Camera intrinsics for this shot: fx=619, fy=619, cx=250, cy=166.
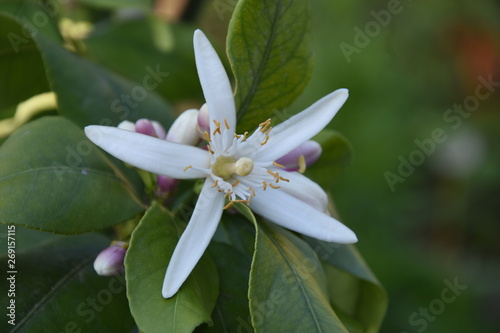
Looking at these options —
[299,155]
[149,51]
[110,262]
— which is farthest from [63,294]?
[149,51]

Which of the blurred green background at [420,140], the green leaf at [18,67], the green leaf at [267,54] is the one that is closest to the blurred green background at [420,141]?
the blurred green background at [420,140]

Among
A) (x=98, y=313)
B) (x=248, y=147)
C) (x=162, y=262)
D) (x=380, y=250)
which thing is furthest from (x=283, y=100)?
(x=380, y=250)

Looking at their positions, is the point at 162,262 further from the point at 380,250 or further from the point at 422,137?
the point at 422,137

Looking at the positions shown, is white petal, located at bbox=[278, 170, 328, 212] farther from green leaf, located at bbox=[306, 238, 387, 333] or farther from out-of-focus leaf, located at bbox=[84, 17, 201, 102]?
out-of-focus leaf, located at bbox=[84, 17, 201, 102]

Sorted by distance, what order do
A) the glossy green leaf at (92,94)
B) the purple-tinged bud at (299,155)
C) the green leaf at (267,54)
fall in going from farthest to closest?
the glossy green leaf at (92,94), the purple-tinged bud at (299,155), the green leaf at (267,54)

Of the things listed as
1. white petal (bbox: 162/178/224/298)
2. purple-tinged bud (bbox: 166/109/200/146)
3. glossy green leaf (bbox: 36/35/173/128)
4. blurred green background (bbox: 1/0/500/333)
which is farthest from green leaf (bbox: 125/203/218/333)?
blurred green background (bbox: 1/0/500/333)

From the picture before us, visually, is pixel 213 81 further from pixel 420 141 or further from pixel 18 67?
pixel 420 141

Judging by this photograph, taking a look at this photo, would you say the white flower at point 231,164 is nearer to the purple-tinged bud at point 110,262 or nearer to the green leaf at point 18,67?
the purple-tinged bud at point 110,262
